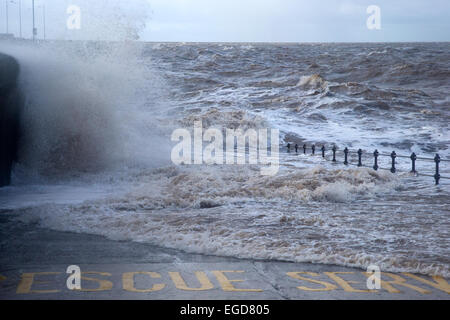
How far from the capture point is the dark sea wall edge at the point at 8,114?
1178 centimetres

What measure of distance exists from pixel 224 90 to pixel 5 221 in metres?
35.6

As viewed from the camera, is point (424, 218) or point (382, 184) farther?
point (382, 184)

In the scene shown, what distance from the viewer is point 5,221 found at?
8367mm

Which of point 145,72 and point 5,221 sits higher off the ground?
point 145,72

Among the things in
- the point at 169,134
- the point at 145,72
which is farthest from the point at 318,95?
the point at 145,72
